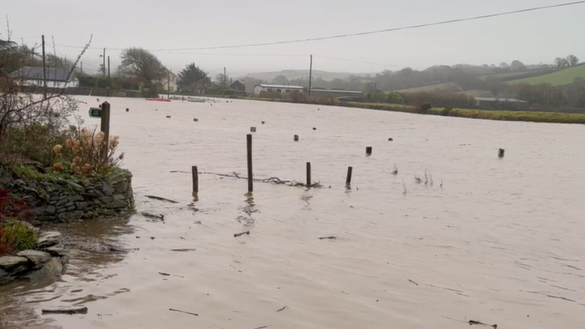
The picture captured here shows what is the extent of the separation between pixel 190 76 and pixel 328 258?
485 feet

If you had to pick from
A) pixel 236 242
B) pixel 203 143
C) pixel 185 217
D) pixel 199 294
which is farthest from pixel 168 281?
pixel 203 143

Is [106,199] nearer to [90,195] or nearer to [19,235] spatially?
[90,195]

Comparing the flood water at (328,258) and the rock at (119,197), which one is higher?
the rock at (119,197)

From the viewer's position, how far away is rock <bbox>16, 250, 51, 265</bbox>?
761 cm

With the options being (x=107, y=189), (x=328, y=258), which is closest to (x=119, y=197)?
(x=107, y=189)

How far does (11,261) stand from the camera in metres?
7.39

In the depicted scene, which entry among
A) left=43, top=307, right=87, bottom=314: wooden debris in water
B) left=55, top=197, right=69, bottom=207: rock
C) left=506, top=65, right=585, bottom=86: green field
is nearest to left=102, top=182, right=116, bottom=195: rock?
left=55, top=197, right=69, bottom=207: rock

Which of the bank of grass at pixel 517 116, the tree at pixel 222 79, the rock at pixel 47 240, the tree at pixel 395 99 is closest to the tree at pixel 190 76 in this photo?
the tree at pixel 222 79

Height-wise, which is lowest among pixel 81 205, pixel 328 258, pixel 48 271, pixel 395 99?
pixel 328 258

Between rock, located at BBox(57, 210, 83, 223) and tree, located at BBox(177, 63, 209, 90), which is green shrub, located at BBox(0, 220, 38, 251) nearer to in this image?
rock, located at BBox(57, 210, 83, 223)

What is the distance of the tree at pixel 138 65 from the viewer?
118m

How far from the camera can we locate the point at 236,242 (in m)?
11.4

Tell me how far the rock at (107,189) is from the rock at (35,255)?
13.3 feet

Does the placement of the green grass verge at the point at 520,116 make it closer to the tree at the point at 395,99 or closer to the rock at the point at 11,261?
the tree at the point at 395,99
